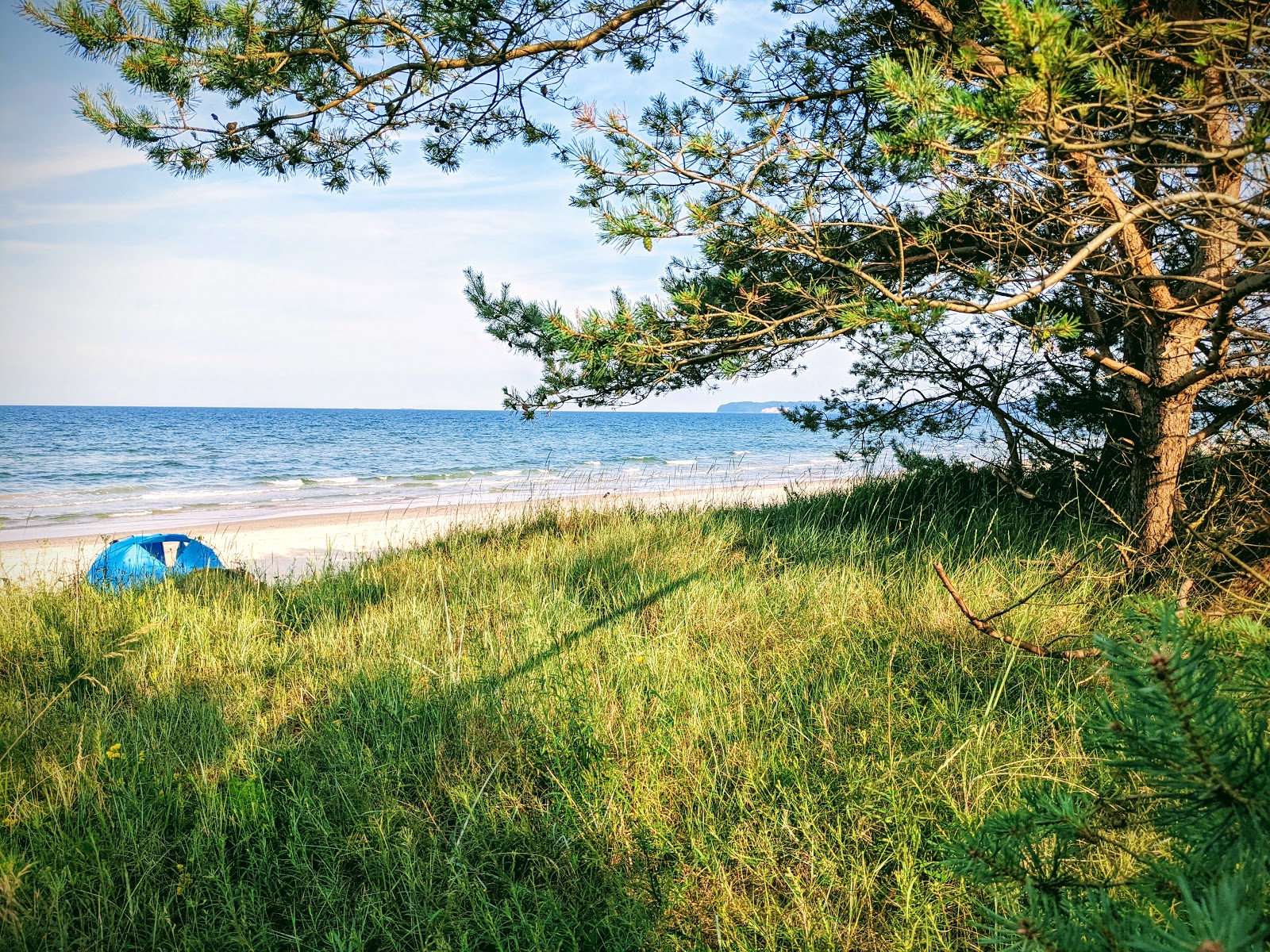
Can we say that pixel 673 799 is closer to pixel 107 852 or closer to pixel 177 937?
pixel 177 937

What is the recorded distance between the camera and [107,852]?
2.06 meters

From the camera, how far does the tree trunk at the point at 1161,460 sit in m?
3.63

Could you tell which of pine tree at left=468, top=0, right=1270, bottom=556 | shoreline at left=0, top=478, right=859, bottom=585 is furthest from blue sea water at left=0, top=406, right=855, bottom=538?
pine tree at left=468, top=0, right=1270, bottom=556

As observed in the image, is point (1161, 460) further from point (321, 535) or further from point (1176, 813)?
point (321, 535)

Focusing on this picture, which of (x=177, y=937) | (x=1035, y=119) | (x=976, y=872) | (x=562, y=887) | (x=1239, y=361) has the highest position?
(x=1035, y=119)

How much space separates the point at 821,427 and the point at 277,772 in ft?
13.1

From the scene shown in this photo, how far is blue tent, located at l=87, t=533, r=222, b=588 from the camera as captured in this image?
16.5 ft

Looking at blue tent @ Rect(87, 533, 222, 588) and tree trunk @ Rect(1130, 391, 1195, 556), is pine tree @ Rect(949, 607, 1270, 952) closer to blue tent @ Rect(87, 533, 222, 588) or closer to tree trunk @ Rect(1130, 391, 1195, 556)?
tree trunk @ Rect(1130, 391, 1195, 556)

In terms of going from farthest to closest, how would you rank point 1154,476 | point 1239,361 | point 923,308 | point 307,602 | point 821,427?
point 821,427, point 307,602, point 1154,476, point 1239,361, point 923,308

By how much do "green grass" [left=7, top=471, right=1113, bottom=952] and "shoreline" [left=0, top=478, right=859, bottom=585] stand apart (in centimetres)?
276

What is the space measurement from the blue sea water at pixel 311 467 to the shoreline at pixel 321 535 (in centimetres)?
51

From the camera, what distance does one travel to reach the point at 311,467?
2539 centimetres

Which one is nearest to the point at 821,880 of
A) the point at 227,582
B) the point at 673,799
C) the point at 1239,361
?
the point at 673,799

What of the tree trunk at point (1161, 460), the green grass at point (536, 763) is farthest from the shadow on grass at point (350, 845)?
the tree trunk at point (1161, 460)
